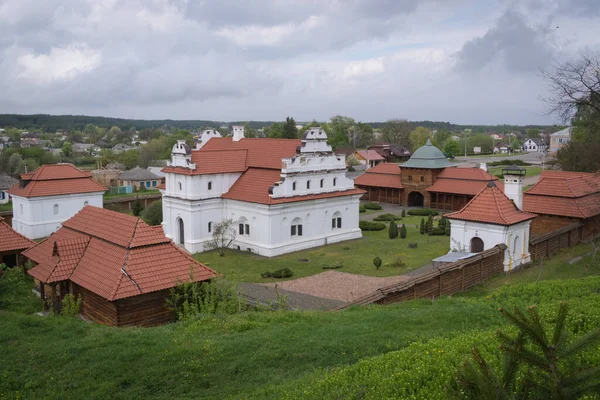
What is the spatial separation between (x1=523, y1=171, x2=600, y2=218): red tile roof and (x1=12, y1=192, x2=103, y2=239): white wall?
33.9 metres

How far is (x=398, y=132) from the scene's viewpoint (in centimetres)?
12594

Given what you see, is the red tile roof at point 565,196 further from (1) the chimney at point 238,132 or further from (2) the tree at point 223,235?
(1) the chimney at point 238,132

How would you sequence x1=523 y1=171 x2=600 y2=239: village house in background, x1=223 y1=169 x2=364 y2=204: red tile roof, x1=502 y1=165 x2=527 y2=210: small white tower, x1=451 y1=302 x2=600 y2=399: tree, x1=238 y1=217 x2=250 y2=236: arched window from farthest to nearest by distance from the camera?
1. x1=238 y1=217 x2=250 y2=236: arched window
2. x1=223 y1=169 x2=364 y2=204: red tile roof
3. x1=523 y1=171 x2=600 y2=239: village house in background
4. x1=502 y1=165 x2=527 y2=210: small white tower
5. x1=451 y1=302 x2=600 y2=399: tree

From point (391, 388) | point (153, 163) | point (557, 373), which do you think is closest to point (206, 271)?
point (391, 388)

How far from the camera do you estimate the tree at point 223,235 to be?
35.9 meters

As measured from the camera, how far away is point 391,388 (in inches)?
362

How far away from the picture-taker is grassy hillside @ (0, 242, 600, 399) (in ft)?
33.9

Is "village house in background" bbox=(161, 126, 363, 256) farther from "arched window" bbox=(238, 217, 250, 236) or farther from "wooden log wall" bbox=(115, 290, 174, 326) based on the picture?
"wooden log wall" bbox=(115, 290, 174, 326)

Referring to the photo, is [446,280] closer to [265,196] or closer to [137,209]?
[265,196]

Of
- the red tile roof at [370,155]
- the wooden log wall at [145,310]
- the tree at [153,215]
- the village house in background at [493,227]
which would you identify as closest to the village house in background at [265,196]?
the tree at [153,215]

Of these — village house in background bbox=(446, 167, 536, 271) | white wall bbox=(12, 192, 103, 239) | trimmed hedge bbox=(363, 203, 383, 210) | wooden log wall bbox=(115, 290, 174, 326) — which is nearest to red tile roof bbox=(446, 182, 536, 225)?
village house in background bbox=(446, 167, 536, 271)

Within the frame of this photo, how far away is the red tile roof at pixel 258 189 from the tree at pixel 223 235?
1873mm

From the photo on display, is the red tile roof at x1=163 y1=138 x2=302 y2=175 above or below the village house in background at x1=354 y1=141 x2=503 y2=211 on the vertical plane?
above

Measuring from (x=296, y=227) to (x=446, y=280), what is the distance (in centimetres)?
1517
